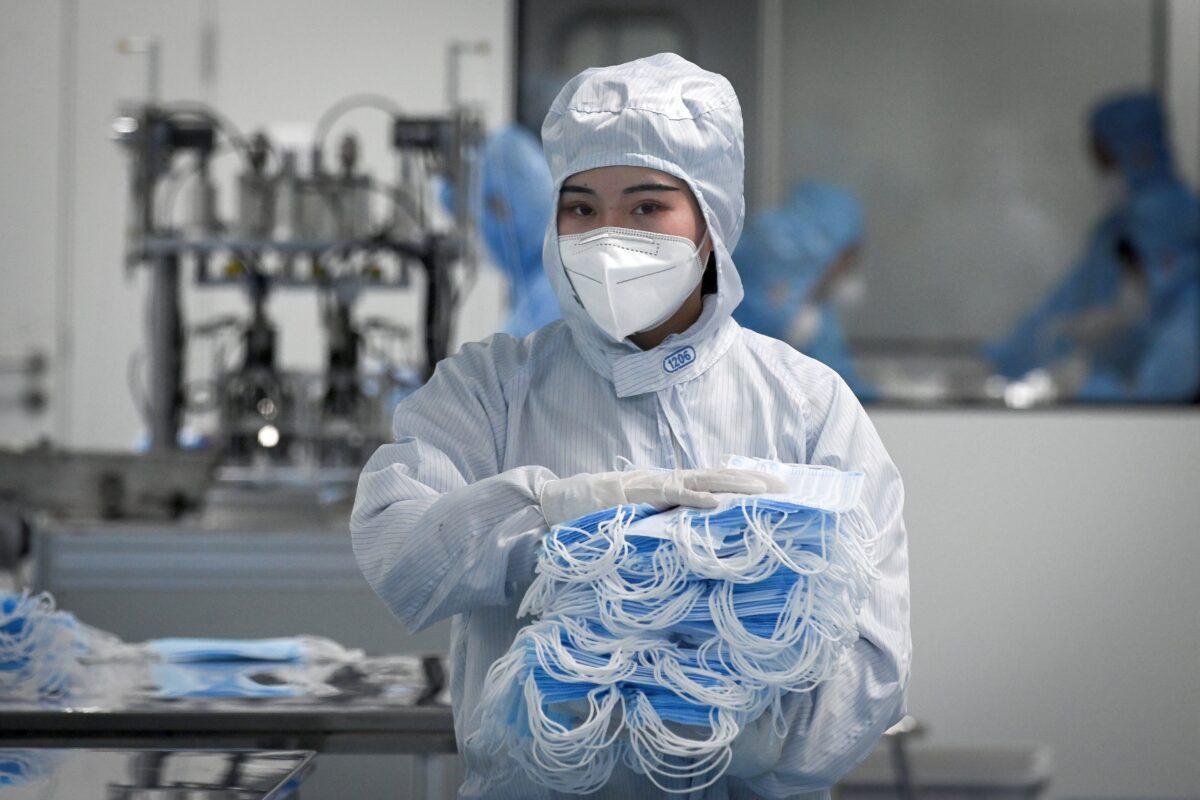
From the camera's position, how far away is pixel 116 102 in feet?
12.5

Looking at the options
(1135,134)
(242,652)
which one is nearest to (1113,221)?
(1135,134)

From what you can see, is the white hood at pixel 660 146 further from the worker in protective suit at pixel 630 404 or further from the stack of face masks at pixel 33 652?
the stack of face masks at pixel 33 652

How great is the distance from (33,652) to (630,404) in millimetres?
749

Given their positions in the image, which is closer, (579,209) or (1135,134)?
(579,209)

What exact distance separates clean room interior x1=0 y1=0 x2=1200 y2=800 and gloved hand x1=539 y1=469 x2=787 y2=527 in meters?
0.72

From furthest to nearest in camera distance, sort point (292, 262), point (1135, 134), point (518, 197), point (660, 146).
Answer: point (1135, 134)
point (518, 197)
point (292, 262)
point (660, 146)

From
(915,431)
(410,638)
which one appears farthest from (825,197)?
(410,638)

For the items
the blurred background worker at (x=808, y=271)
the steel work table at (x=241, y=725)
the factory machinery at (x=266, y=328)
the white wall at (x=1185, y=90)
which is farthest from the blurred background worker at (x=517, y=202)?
the steel work table at (x=241, y=725)

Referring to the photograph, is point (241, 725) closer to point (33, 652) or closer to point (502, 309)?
point (33, 652)

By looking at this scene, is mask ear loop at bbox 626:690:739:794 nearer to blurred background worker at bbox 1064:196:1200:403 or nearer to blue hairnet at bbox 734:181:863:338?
blue hairnet at bbox 734:181:863:338

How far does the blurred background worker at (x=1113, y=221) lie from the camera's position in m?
3.44

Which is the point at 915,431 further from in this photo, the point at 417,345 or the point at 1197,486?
the point at 417,345

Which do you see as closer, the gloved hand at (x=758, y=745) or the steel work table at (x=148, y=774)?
the gloved hand at (x=758, y=745)

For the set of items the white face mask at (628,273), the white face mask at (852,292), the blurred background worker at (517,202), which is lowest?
the white face mask at (628,273)
